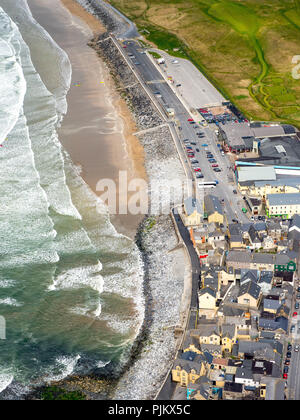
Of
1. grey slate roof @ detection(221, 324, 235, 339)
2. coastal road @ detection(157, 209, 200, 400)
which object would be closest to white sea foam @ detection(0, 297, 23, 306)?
coastal road @ detection(157, 209, 200, 400)

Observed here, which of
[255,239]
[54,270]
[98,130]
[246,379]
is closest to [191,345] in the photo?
[246,379]

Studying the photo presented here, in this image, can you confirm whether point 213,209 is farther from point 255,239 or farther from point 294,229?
point 294,229

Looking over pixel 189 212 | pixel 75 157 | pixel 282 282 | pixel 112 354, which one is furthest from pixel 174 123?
pixel 112 354

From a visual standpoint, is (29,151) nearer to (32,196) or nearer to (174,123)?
(32,196)

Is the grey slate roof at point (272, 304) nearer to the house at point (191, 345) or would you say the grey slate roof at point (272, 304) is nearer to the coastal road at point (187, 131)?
the house at point (191, 345)

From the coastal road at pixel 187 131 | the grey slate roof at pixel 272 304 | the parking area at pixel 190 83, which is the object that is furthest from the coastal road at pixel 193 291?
the parking area at pixel 190 83
